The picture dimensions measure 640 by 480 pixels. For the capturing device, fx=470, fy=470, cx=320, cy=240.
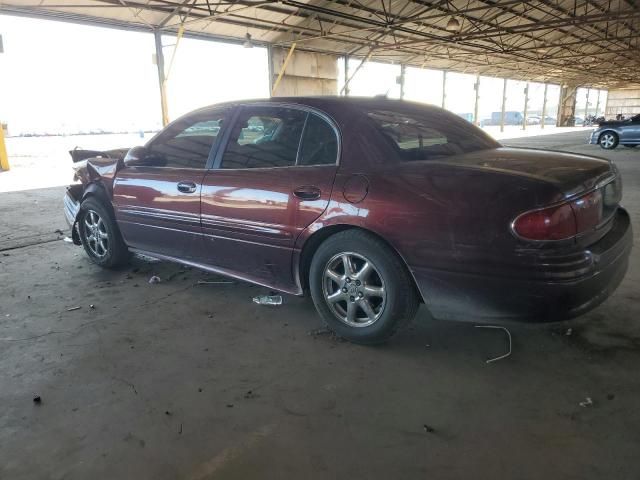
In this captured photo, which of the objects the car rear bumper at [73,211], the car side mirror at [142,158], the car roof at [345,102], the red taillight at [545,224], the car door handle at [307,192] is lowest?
the car rear bumper at [73,211]

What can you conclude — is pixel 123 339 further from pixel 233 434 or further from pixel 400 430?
pixel 400 430

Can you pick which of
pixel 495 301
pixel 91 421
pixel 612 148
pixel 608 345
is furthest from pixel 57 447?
pixel 612 148

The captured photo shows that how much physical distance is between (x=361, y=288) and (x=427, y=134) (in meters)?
1.11

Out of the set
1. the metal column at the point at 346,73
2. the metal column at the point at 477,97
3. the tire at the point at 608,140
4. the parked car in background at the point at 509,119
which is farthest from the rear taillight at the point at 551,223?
the parked car in background at the point at 509,119

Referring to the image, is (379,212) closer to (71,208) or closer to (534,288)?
(534,288)

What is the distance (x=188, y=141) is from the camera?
12.1 feet

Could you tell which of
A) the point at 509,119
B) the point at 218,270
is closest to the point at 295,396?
the point at 218,270

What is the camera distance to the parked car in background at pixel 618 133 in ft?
50.7

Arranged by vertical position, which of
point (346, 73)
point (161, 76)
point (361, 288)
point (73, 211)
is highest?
point (346, 73)

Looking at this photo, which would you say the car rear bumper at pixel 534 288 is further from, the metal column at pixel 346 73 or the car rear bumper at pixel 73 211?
the metal column at pixel 346 73

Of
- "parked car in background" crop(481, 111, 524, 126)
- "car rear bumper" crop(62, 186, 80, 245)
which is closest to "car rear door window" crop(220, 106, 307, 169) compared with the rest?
"car rear bumper" crop(62, 186, 80, 245)

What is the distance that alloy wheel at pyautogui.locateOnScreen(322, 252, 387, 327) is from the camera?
107 inches

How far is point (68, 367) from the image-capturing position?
2.68 meters

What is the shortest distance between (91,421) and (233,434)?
69 cm
